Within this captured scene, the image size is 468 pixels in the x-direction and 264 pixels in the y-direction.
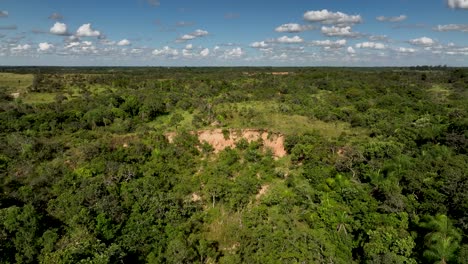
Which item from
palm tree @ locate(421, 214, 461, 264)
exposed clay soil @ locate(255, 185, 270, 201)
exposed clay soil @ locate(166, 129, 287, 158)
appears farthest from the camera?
exposed clay soil @ locate(166, 129, 287, 158)

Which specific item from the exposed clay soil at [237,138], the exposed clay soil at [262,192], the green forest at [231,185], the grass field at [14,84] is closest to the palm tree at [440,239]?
the green forest at [231,185]

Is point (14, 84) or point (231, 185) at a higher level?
point (14, 84)

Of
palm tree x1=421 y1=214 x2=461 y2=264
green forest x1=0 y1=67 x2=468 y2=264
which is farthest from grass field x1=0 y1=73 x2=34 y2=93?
palm tree x1=421 y1=214 x2=461 y2=264

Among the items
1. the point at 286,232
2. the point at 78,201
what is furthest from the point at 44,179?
the point at 286,232

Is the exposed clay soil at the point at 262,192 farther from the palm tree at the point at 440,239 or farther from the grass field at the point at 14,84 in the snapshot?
the grass field at the point at 14,84

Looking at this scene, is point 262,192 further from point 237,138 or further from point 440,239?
point 440,239

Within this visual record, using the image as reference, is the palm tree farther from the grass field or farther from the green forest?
the grass field

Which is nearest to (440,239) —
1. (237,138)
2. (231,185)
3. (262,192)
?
(262,192)
